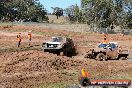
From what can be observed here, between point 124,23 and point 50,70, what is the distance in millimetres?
54483

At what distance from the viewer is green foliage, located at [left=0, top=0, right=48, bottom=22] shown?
11306cm

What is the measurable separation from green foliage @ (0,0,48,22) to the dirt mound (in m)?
88.7

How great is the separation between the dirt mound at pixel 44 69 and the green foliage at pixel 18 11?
88.7 metres

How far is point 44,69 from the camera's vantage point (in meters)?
20.0

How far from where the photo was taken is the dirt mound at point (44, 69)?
55.3ft

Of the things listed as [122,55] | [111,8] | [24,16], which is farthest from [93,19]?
[122,55]

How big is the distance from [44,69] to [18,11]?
9939 cm

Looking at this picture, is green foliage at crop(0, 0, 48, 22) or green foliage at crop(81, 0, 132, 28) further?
green foliage at crop(0, 0, 48, 22)

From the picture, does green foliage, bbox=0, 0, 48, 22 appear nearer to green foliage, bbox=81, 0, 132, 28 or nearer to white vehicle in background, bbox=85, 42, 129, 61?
green foliage, bbox=81, 0, 132, 28

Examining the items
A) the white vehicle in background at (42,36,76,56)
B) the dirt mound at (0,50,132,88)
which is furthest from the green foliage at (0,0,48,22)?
the dirt mound at (0,50,132,88)

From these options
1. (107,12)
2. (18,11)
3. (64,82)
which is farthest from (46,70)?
(18,11)

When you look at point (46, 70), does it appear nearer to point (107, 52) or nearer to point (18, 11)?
point (107, 52)

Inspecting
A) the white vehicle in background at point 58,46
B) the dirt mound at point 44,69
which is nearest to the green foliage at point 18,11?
the white vehicle in background at point 58,46

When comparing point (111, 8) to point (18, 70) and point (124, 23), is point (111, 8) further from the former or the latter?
point (18, 70)
